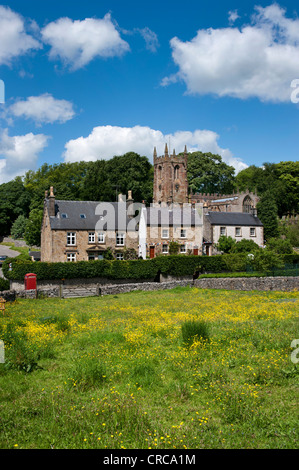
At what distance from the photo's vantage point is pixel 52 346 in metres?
12.5

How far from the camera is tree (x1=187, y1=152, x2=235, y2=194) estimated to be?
319 feet

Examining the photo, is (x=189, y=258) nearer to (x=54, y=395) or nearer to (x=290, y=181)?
(x=54, y=395)

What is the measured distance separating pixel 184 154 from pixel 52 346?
72596 millimetres

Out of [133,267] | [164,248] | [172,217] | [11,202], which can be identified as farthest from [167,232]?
[11,202]

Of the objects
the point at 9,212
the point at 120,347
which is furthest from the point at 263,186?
the point at 120,347

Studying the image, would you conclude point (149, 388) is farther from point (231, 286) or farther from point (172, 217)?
point (172, 217)

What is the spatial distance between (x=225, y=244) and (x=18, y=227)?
57.0 metres

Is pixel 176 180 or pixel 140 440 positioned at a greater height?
pixel 176 180

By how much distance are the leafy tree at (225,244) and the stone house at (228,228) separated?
1016mm

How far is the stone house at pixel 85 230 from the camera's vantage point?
4644 cm

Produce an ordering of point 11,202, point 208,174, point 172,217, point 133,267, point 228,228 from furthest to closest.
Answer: point 208,174, point 11,202, point 228,228, point 172,217, point 133,267

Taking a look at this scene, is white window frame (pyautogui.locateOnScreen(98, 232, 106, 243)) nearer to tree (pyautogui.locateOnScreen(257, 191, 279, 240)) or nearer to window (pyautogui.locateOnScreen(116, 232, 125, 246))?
window (pyautogui.locateOnScreen(116, 232, 125, 246))

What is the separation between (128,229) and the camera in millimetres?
50625

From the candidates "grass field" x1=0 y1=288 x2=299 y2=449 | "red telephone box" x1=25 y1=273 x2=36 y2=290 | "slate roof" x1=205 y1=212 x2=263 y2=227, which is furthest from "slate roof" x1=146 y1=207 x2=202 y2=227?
"grass field" x1=0 y1=288 x2=299 y2=449
